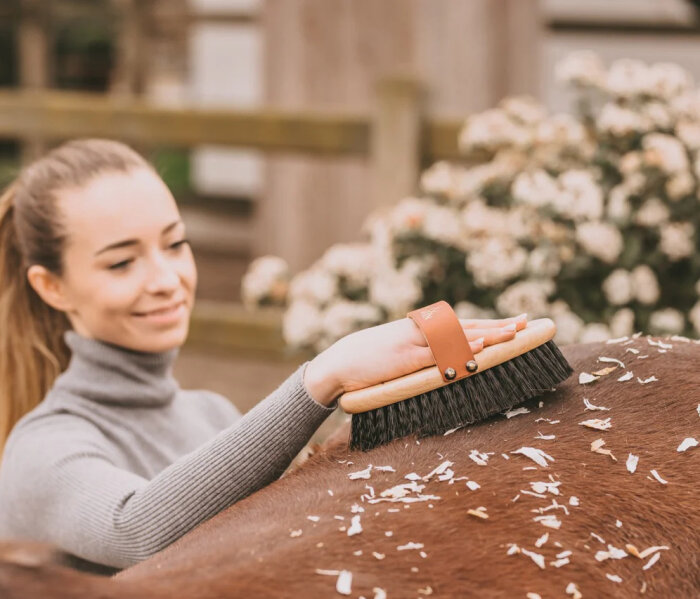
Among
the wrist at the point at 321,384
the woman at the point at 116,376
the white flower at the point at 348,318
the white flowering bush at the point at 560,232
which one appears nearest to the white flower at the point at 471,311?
the white flowering bush at the point at 560,232

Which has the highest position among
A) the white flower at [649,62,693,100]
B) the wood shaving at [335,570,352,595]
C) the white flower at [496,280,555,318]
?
the white flower at [649,62,693,100]

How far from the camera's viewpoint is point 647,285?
103 inches

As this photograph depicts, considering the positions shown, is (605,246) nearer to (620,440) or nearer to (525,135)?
(525,135)

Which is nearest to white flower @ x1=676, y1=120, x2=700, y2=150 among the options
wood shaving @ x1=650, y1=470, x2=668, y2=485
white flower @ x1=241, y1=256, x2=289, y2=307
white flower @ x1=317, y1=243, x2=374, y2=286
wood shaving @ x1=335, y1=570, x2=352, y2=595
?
white flower @ x1=317, y1=243, x2=374, y2=286

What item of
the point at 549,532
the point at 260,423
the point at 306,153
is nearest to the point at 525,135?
the point at 306,153

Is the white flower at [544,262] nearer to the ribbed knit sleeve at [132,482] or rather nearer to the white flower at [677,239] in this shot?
the white flower at [677,239]

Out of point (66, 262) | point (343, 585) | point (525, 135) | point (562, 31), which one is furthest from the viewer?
point (562, 31)

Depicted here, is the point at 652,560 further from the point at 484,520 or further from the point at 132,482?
the point at 132,482

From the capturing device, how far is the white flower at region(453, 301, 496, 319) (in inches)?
106

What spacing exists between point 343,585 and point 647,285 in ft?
6.64

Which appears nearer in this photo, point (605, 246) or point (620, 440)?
point (620, 440)

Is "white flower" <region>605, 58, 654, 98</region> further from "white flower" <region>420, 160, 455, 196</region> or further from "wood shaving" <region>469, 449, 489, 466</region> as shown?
"wood shaving" <region>469, 449, 489, 466</region>

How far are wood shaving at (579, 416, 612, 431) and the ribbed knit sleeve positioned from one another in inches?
12.4

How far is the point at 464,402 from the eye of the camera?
3.39 ft
